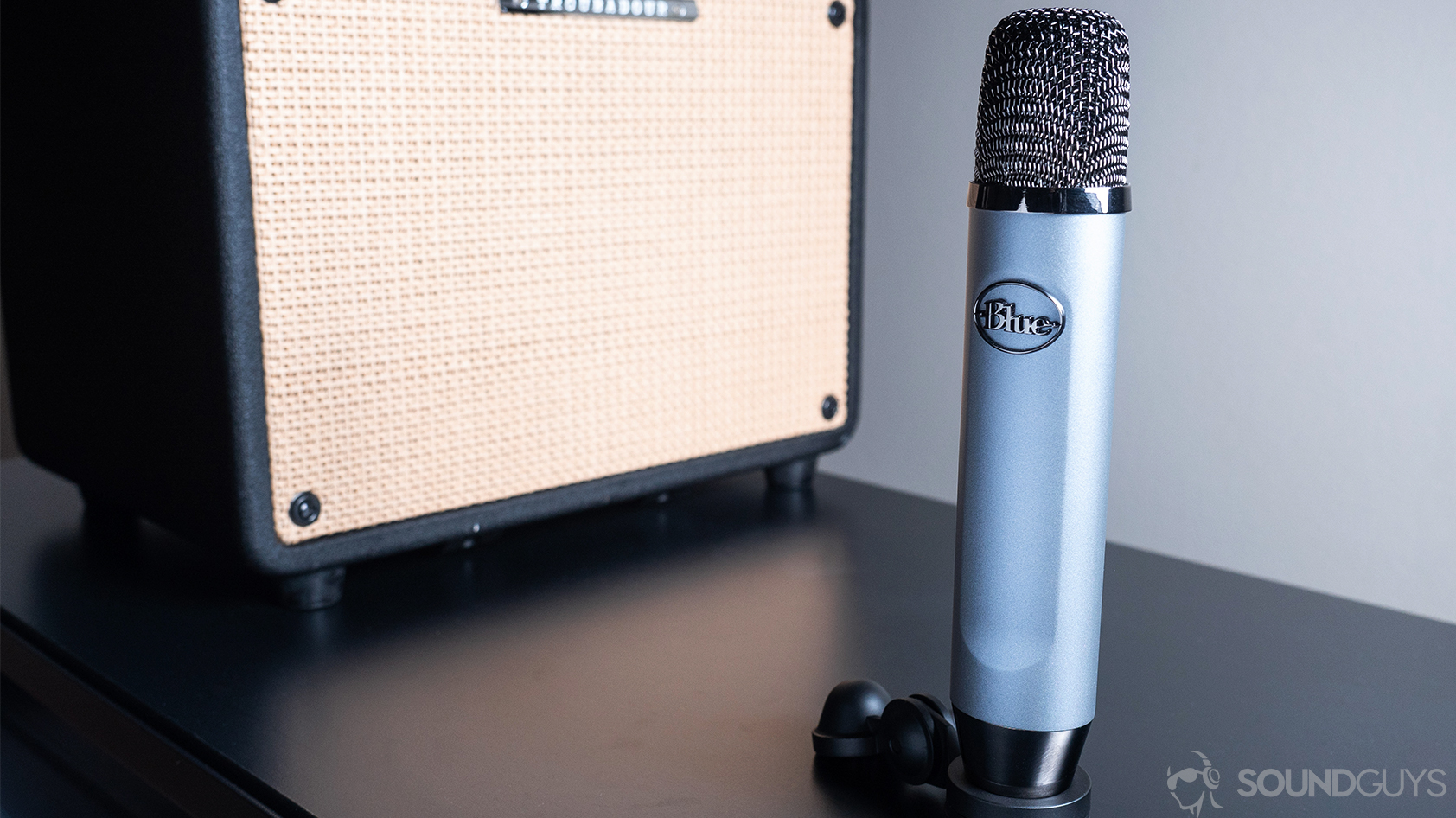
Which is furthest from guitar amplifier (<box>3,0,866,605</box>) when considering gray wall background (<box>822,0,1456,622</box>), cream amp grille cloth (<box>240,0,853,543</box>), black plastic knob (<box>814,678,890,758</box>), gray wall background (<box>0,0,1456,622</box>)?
gray wall background (<box>822,0,1456,622</box>)

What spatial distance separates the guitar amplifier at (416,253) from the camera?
23.4 inches

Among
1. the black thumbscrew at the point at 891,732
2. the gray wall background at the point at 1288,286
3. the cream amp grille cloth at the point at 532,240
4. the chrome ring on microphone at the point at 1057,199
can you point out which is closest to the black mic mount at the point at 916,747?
the black thumbscrew at the point at 891,732

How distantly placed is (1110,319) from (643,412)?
407 millimetres

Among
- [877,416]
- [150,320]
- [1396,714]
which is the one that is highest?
[150,320]

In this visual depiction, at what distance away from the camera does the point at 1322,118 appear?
125 centimetres

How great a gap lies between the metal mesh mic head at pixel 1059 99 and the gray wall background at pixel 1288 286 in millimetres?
874

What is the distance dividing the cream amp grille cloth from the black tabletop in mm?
62

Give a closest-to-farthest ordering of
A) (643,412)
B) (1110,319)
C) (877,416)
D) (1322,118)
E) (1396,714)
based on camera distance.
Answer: (1110,319), (1396,714), (643,412), (1322,118), (877,416)

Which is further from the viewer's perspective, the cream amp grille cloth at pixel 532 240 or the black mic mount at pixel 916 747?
the cream amp grille cloth at pixel 532 240

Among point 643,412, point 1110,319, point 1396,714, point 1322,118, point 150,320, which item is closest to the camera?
point 1110,319

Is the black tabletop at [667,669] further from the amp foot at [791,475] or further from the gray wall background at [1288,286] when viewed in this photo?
the gray wall background at [1288,286]

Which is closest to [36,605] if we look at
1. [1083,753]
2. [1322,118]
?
[1083,753]

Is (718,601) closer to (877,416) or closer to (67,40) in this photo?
(67,40)

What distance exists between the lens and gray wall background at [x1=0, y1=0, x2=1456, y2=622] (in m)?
1.21
